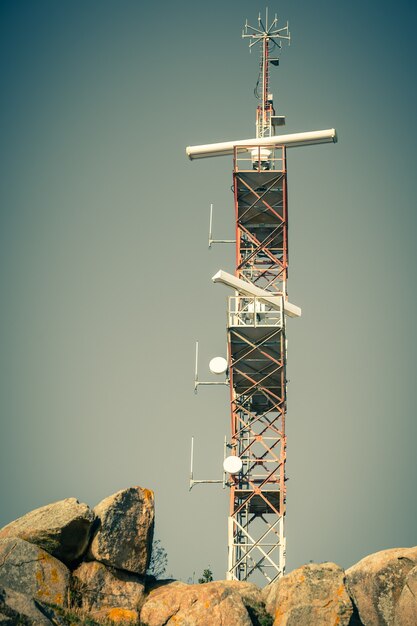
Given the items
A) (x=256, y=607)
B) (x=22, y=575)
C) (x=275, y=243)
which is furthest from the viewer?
(x=275, y=243)

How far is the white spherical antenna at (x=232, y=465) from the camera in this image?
53938mm

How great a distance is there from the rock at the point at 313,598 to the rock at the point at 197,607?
1474 millimetres

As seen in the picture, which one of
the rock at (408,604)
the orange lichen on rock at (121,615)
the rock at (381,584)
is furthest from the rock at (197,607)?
the rock at (408,604)

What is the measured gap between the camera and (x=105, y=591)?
39000 millimetres

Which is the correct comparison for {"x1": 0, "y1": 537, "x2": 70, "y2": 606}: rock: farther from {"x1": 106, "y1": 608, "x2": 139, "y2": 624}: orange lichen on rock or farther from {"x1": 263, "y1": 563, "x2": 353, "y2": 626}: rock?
{"x1": 263, "y1": 563, "x2": 353, "y2": 626}: rock

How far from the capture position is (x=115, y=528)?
39.5 metres

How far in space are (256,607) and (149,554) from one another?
4.50 metres

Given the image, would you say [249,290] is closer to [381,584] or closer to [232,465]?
[232,465]

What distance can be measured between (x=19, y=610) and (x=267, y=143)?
1341 inches

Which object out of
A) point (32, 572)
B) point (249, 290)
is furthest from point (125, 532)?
point (249, 290)

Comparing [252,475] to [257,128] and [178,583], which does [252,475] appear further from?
[257,128]

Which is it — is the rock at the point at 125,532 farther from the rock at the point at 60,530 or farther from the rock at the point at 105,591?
the rock at the point at 60,530

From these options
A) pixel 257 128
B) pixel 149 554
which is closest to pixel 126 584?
pixel 149 554

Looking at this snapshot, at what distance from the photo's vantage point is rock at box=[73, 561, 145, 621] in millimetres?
38438
